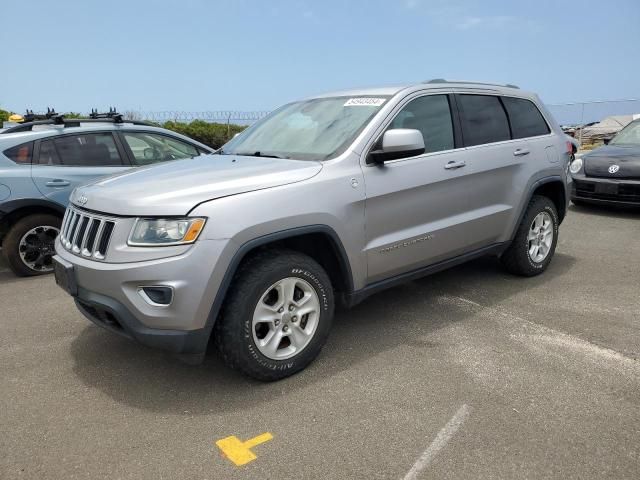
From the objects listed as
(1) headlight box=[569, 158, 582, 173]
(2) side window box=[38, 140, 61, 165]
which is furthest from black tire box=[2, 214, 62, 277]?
(1) headlight box=[569, 158, 582, 173]

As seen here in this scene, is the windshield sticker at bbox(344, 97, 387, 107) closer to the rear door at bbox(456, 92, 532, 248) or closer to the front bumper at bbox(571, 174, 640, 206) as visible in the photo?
the rear door at bbox(456, 92, 532, 248)

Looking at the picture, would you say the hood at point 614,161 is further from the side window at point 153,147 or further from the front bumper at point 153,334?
the front bumper at point 153,334

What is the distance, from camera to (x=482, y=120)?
450 cm

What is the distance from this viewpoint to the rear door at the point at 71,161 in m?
5.67

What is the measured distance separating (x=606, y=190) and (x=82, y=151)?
721 centimetres

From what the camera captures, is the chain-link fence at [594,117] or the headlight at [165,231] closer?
the headlight at [165,231]

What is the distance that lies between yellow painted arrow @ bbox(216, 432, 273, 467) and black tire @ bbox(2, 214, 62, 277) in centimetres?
402

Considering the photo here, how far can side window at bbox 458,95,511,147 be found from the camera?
14.2ft

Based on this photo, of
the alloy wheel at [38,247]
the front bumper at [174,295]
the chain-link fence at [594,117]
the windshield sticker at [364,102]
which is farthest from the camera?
the chain-link fence at [594,117]

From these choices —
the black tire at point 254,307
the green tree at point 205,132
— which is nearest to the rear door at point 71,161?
the black tire at point 254,307

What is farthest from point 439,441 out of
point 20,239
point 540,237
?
point 20,239

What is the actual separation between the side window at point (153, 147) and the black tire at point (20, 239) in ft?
3.86

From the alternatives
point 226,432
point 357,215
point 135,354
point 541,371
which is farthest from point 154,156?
point 541,371

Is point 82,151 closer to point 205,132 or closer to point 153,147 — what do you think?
point 153,147
